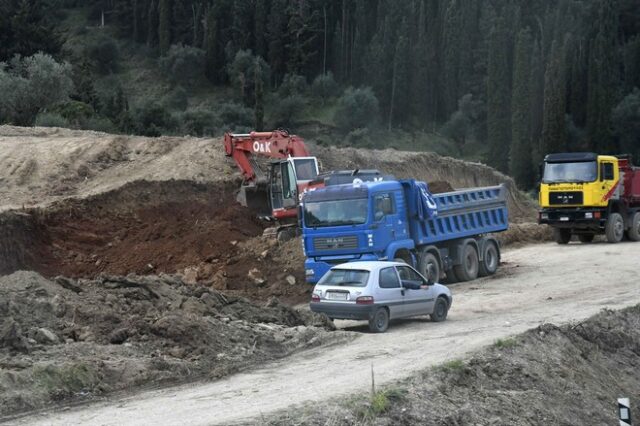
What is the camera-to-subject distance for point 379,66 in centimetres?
8256

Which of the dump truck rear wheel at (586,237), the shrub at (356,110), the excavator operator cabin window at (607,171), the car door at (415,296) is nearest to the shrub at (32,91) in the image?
the shrub at (356,110)

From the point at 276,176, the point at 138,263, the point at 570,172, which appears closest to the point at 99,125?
the point at 276,176

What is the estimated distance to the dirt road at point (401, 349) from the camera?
12578 mm

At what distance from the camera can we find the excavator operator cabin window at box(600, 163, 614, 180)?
114 ft

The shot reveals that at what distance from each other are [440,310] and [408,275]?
48.7 inches

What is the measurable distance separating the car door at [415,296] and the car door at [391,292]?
18 cm

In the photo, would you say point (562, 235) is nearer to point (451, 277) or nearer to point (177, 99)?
point (451, 277)

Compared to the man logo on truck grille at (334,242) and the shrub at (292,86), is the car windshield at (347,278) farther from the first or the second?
the shrub at (292,86)

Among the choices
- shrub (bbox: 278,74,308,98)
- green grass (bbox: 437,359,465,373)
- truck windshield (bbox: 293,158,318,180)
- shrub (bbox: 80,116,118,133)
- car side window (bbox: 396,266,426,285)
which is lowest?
green grass (bbox: 437,359,465,373)

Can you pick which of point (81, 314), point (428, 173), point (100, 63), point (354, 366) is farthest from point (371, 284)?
point (100, 63)

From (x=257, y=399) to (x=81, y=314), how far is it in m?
5.30

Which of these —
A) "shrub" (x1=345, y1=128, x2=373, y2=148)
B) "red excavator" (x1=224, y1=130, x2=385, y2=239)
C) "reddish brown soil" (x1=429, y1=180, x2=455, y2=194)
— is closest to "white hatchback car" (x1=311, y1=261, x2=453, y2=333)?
"red excavator" (x1=224, y1=130, x2=385, y2=239)

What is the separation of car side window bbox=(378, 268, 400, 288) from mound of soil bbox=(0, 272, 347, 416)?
4.62 feet

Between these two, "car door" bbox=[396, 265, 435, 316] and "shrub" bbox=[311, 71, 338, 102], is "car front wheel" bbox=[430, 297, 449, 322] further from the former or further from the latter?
"shrub" bbox=[311, 71, 338, 102]
